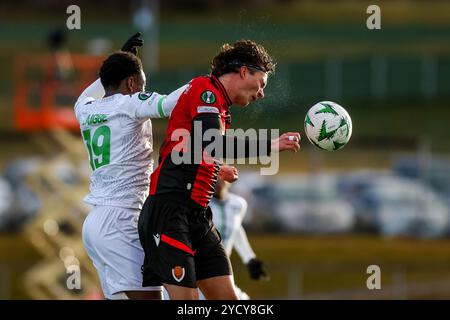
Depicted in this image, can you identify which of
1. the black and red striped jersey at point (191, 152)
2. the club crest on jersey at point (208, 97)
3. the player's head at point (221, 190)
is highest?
the club crest on jersey at point (208, 97)

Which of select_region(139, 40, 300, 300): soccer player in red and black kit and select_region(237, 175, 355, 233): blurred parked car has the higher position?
select_region(139, 40, 300, 300): soccer player in red and black kit

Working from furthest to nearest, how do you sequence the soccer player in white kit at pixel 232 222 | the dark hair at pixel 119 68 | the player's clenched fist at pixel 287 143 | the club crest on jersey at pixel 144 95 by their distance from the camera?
the soccer player in white kit at pixel 232 222
the dark hair at pixel 119 68
the club crest on jersey at pixel 144 95
the player's clenched fist at pixel 287 143

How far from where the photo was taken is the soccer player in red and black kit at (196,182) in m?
7.24

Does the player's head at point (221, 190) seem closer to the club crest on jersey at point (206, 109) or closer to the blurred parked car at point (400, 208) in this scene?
the club crest on jersey at point (206, 109)

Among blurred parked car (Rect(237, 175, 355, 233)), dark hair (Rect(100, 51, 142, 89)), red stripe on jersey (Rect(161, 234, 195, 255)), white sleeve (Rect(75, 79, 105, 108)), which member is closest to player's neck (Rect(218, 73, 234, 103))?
dark hair (Rect(100, 51, 142, 89))

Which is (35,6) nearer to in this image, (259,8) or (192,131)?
(259,8)

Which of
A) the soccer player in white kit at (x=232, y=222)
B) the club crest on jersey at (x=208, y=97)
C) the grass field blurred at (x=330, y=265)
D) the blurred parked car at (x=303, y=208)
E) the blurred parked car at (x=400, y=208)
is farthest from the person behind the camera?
the blurred parked car at (x=303, y=208)

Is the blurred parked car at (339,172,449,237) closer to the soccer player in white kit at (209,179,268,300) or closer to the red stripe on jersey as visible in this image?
the soccer player in white kit at (209,179,268,300)

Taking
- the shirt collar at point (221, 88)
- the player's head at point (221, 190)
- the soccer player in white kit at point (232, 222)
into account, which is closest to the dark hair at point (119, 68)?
the shirt collar at point (221, 88)

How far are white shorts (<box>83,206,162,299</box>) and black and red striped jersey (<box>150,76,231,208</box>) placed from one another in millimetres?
516

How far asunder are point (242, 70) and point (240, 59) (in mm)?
84

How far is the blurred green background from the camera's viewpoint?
22047mm

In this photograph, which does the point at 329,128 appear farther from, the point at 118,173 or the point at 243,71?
the point at 118,173

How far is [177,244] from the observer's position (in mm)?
7332
